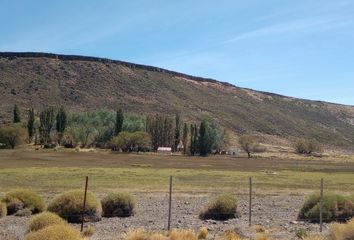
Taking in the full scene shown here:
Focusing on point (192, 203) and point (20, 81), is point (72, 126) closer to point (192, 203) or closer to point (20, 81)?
point (20, 81)

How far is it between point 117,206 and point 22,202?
4.29 m

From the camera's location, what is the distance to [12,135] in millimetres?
127688

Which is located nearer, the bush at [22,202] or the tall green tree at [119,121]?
the bush at [22,202]

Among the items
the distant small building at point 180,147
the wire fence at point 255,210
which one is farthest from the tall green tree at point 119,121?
the wire fence at point 255,210

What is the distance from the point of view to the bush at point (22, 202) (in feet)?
81.2

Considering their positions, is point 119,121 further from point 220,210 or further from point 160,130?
point 220,210

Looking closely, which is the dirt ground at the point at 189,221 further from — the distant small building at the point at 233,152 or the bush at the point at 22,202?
the distant small building at the point at 233,152

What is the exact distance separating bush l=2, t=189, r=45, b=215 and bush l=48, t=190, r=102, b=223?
2229 millimetres

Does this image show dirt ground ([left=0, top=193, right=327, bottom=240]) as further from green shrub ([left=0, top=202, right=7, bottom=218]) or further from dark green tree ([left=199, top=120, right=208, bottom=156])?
dark green tree ([left=199, top=120, right=208, bottom=156])

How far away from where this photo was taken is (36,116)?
167 meters

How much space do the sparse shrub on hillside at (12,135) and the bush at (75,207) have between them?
109 m

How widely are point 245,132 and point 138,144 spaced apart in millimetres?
61959

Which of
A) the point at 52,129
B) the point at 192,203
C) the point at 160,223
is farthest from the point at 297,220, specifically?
the point at 52,129

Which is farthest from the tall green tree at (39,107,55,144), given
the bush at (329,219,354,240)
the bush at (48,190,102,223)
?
the bush at (329,219,354,240)
